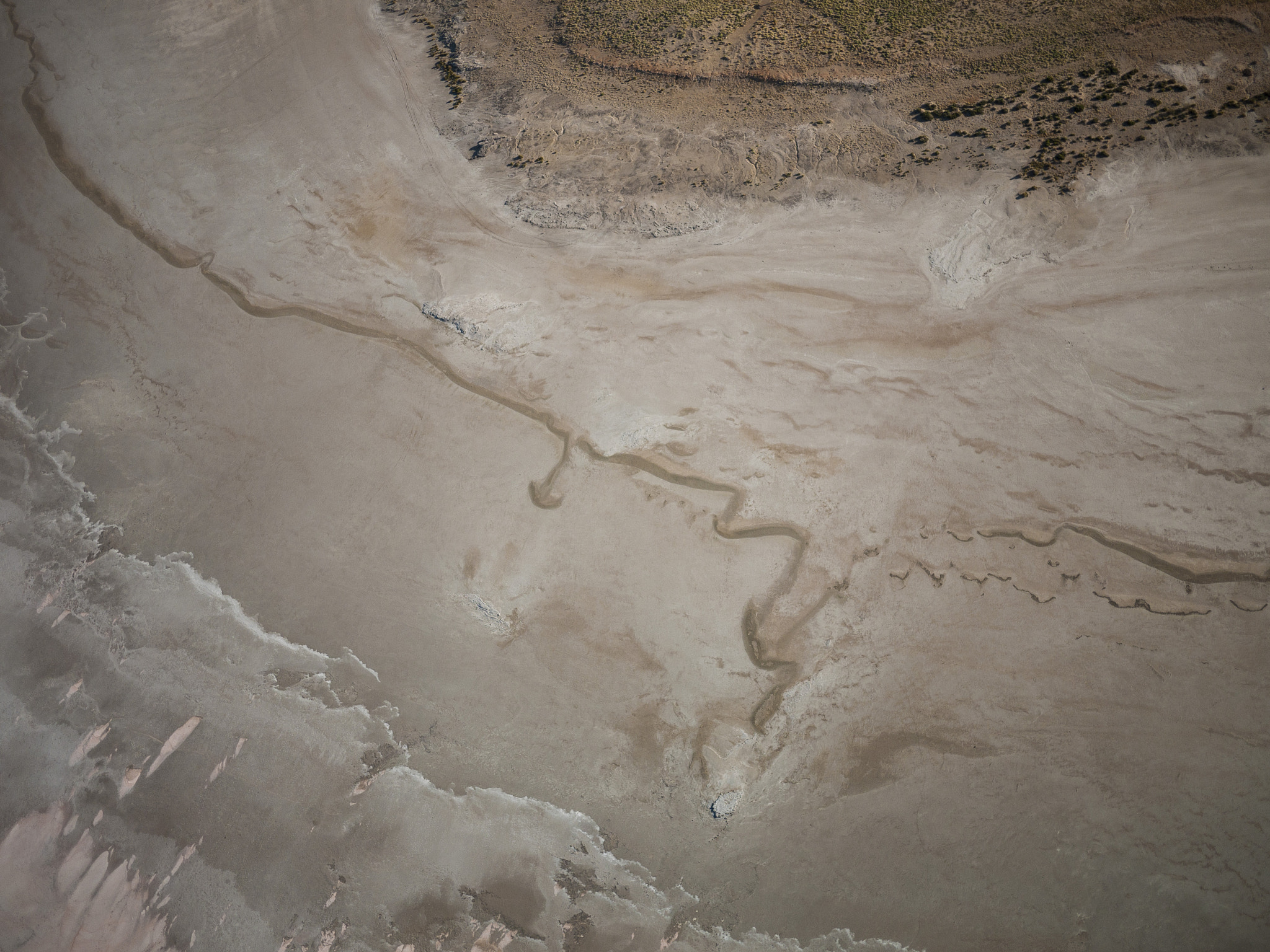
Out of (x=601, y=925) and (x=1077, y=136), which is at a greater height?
(x=1077, y=136)

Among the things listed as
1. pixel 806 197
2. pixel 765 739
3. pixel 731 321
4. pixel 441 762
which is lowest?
pixel 441 762

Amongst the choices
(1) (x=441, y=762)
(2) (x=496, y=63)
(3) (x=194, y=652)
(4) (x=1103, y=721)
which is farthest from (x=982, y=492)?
(3) (x=194, y=652)

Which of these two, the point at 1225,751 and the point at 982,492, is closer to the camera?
the point at 1225,751

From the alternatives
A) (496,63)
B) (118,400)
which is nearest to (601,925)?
(118,400)

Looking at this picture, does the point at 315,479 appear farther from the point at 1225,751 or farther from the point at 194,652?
the point at 1225,751

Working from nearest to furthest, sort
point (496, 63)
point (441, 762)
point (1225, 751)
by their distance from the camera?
point (1225, 751) → point (441, 762) → point (496, 63)

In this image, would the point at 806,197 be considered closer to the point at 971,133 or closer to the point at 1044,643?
the point at 971,133

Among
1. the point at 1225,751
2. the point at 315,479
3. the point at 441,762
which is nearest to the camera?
the point at 1225,751
